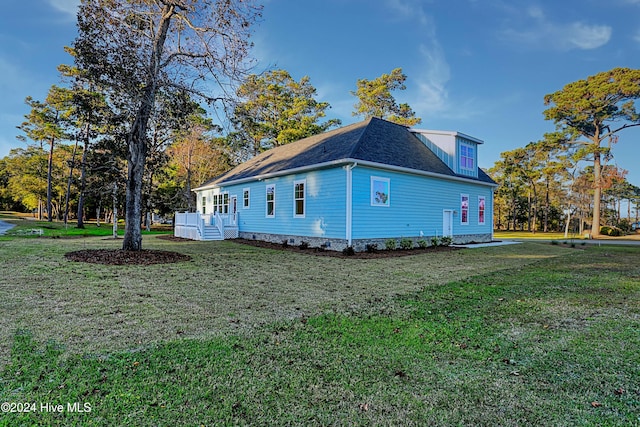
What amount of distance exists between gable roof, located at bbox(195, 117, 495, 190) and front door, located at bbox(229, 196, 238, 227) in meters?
1.50

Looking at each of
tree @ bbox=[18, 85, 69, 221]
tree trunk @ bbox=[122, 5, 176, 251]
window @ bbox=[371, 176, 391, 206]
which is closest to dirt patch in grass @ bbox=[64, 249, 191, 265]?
tree trunk @ bbox=[122, 5, 176, 251]

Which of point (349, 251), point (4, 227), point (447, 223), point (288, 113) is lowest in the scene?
point (349, 251)

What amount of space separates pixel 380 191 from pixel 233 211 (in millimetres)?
9944

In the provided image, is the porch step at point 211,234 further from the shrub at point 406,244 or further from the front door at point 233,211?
the shrub at point 406,244

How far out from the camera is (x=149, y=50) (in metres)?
9.53

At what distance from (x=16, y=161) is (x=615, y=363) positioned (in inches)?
2005

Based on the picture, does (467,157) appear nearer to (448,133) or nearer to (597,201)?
(448,133)

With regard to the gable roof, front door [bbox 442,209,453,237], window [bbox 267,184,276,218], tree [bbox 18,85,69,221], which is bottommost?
front door [bbox 442,209,453,237]

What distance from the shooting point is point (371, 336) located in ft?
11.7

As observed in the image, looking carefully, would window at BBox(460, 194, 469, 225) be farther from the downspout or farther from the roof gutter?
the downspout

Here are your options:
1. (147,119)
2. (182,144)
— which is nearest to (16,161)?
(182,144)

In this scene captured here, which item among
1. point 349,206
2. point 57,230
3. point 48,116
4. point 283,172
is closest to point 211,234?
point 283,172

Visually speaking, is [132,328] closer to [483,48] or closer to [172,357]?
[172,357]

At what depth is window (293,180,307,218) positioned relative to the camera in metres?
13.9
